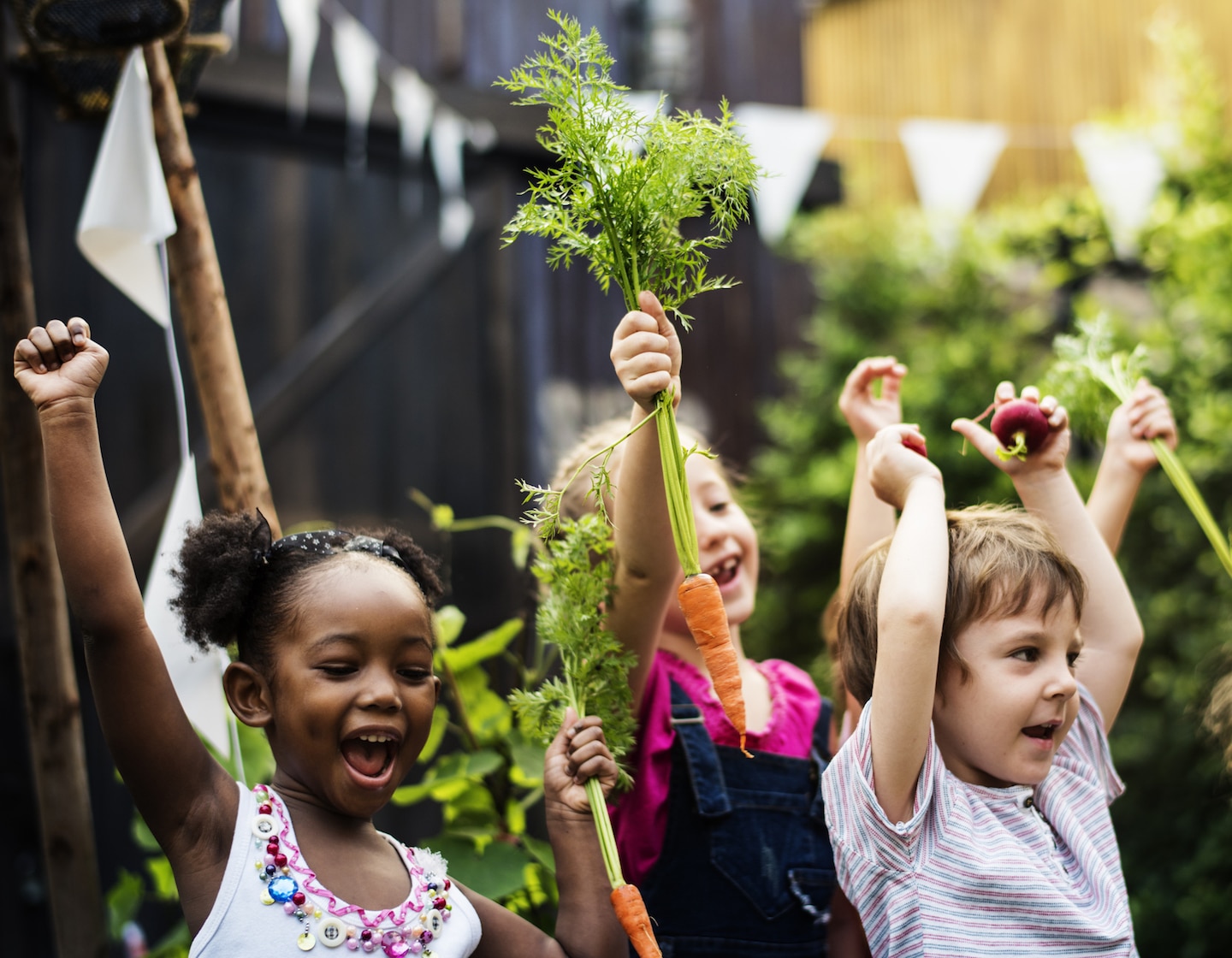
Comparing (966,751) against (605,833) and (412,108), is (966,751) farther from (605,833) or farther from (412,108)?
(412,108)

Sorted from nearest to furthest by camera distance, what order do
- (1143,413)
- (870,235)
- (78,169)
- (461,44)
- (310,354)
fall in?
(1143,413), (78,169), (310,354), (461,44), (870,235)

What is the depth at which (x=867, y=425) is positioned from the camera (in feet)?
6.59

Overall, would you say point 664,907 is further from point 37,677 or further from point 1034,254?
point 1034,254

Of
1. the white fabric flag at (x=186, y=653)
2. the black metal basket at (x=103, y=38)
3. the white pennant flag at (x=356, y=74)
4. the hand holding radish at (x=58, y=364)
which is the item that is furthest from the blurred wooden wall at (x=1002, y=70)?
the hand holding radish at (x=58, y=364)

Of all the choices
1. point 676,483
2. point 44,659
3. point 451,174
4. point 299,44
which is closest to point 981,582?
point 676,483

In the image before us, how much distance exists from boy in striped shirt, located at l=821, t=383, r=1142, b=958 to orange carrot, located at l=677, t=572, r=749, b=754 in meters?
0.15

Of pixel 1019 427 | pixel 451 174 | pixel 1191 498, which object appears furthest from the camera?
pixel 451 174

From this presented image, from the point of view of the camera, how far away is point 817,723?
1987 millimetres

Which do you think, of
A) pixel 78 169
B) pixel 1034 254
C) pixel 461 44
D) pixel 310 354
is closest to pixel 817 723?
pixel 310 354

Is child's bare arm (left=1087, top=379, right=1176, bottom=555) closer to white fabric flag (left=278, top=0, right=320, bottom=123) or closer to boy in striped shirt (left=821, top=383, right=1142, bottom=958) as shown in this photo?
boy in striped shirt (left=821, top=383, right=1142, bottom=958)

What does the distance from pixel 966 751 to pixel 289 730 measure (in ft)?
2.83

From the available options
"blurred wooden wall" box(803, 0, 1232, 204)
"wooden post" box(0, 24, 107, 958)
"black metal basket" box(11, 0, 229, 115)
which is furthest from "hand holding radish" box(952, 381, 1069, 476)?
"blurred wooden wall" box(803, 0, 1232, 204)

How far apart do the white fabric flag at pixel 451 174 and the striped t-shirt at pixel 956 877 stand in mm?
3825

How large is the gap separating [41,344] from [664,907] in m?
1.14
